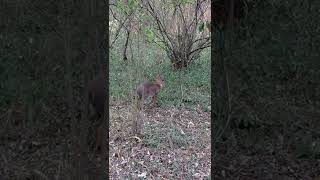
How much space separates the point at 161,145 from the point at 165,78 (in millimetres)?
1898

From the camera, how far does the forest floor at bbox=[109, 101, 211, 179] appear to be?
3.58 m

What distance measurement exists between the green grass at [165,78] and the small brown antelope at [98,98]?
1704mm

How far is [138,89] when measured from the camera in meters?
4.36

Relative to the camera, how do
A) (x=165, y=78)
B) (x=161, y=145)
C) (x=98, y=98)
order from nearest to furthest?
(x=98, y=98)
(x=161, y=145)
(x=165, y=78)

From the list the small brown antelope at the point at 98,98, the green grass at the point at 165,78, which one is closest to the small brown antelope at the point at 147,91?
the green grass at the point at 165,78

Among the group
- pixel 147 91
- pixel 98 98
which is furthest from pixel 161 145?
pixel 98 98

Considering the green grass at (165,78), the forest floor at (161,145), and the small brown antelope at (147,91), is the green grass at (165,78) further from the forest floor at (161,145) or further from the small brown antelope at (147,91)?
the forest floor at (161,145)

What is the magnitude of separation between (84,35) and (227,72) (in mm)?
798

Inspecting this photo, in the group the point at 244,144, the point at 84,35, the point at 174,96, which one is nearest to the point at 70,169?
the point at 84,35

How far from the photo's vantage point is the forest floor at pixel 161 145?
358cm

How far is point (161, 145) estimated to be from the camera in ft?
13.1

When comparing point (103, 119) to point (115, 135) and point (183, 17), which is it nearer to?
point (115, 135)

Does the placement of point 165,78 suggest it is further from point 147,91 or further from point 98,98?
point 98,98

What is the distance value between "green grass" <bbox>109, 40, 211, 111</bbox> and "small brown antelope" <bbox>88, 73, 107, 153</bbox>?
1.70 metres
